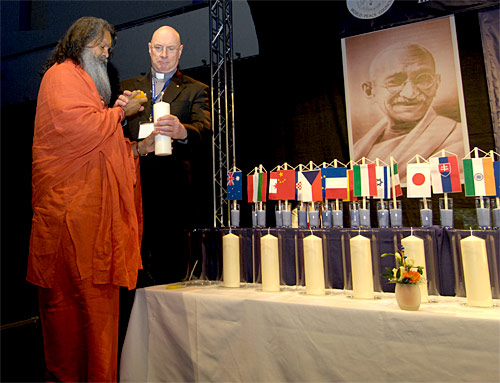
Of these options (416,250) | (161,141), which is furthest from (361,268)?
(161,141)

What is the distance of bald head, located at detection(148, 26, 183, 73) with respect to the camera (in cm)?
256

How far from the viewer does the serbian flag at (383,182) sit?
178cm

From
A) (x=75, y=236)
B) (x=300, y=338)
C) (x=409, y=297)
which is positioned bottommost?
(x=300, y=338)

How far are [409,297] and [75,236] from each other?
4.59 ft

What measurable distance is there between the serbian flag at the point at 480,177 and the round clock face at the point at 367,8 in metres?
2.42

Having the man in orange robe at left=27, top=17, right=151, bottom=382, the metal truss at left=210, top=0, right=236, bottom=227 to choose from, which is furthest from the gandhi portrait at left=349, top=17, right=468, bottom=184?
the man in orange robe at left=27, top=17, right=151, bottom=382

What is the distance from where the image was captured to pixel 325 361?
134 cm

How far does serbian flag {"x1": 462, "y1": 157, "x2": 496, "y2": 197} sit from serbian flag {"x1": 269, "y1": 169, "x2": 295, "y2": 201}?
86 centimetres

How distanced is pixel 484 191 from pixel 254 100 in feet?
8.63

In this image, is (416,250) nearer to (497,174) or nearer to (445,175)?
(445,175)

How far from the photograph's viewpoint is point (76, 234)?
1.45 metres

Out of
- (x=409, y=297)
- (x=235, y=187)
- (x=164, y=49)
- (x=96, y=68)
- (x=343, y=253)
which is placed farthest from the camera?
(x=164, y=49)

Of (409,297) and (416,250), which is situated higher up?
(416,250)

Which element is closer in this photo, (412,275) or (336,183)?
(412,275)
